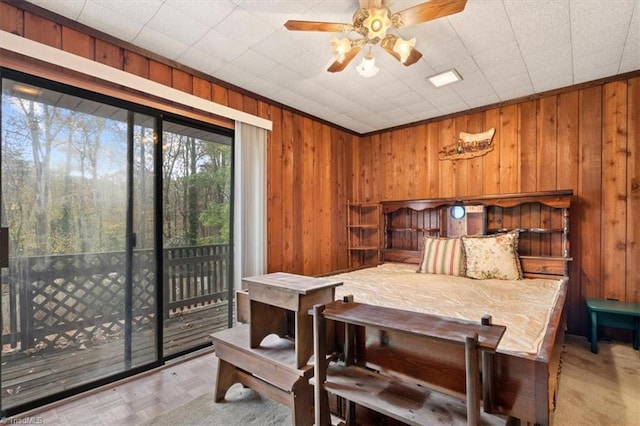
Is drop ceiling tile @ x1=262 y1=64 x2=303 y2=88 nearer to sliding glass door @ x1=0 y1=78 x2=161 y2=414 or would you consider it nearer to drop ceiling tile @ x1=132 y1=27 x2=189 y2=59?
drop ceiling tile @ x1=132 y1=27 x2=189 y2=59

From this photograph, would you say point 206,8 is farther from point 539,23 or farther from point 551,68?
point 551,68

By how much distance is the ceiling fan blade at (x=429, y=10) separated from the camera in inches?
64.5

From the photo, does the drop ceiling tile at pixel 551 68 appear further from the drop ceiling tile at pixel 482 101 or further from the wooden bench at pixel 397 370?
the wooden bench at pixel 397 370

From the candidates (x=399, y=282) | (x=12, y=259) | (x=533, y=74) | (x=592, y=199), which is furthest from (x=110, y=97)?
(x=592, y=199)

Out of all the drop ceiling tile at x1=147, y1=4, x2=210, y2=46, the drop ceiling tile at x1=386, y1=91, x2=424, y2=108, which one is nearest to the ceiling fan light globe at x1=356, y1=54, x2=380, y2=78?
the drop ceiling tile at x1=147, y1=4, x2=210, y2=46

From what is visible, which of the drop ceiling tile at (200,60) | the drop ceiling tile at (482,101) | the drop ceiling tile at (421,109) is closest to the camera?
the drop ceiling tile at (200,60)

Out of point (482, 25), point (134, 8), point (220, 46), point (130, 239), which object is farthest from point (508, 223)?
point (134, 8)

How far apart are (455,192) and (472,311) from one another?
233 cm

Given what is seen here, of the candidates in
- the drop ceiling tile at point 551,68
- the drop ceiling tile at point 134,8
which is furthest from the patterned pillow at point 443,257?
the drop ceiling tile at point 134,8

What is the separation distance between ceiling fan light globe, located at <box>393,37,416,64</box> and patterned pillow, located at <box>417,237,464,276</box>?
7.08ft

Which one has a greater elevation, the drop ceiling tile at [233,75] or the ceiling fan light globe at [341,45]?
the drop ceiling tile at [233,75]

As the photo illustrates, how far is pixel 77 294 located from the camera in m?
2.22

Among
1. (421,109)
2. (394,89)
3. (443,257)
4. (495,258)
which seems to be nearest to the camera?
(495,258)

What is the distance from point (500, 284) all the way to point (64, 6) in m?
3.95
